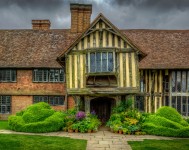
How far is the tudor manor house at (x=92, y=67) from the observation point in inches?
749

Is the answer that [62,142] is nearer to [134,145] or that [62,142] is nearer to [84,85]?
[134,145]

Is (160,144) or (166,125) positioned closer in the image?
(160,144)

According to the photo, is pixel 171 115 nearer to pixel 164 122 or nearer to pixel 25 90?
pixel 164 122

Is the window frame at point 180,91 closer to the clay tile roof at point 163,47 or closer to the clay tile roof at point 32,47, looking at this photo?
the clay tile roof at point 163,47

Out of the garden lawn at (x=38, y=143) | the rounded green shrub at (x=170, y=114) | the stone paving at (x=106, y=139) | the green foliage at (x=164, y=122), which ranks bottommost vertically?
the stone paving at (x=106, y=139)

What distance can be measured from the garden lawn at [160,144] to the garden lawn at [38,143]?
236 cm

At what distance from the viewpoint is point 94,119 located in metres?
18.7

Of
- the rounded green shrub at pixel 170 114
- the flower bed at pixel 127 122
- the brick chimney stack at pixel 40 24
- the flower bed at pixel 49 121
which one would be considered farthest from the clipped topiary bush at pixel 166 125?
the brick chimney stack at pixel 40 24

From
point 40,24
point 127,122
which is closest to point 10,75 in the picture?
point 40,24

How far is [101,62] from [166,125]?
5421mm

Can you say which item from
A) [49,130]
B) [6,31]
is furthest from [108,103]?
[6,31]

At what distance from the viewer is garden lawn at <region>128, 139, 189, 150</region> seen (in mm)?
13109

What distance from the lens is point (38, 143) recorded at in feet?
45.0

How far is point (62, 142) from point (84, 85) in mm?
5774
